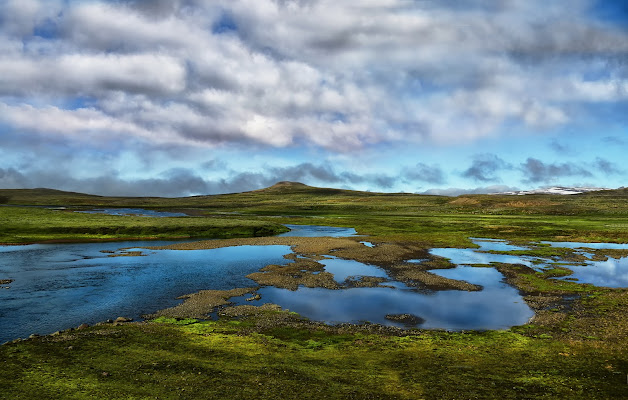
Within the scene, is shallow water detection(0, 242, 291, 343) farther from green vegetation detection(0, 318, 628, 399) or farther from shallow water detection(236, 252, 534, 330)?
shallow water detection(236, 252, 534, 330)

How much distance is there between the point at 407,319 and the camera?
32094 millimetres

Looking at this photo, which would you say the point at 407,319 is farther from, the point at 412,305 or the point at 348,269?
the point at 348,269

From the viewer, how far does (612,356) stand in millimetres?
23203

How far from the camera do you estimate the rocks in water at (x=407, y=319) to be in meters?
31.2

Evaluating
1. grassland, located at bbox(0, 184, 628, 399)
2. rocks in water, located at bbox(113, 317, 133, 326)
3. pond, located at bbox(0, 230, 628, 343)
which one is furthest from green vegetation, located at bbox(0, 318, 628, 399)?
pond, located at bbox(0, 230, 628, 343)

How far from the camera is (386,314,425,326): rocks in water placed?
31.2 meters

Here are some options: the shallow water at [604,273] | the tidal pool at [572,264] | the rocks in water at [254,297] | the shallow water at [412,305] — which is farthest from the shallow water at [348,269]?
the shallow water at [604,273]

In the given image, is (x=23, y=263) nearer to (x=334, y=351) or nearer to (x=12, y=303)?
(x=12, y=303)

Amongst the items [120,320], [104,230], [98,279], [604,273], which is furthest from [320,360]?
[104,230]

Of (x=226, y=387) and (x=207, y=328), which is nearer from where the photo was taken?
(x=226, y=387)

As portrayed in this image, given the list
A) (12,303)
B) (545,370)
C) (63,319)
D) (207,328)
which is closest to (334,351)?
(207,328)

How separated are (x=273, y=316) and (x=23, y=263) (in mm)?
44122

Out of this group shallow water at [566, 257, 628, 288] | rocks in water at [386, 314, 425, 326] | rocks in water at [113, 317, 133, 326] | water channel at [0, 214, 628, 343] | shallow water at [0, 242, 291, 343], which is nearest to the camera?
rocks in water at [113, 317, 133, 326]

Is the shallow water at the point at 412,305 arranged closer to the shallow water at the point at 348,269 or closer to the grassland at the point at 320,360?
the grassland at the point at 320,360
